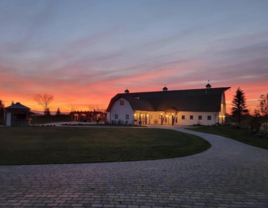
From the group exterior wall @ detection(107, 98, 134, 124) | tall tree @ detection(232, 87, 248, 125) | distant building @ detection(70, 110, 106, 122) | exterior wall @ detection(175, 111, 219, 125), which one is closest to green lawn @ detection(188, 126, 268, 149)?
exterior wall @ detection(175, 111, 219, 125)

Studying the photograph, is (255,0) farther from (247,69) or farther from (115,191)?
(247,69)

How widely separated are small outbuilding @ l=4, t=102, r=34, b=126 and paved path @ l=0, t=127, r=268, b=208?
25.7m

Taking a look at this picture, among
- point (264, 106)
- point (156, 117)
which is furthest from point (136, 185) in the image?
point (156, 117)

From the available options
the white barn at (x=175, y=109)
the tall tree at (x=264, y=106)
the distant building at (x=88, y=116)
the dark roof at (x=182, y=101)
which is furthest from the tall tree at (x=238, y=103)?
the distant building at (x=88, y=116)

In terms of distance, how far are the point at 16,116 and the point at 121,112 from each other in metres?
16.4

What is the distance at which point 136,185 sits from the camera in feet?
14.6

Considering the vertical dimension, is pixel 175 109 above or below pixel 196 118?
above

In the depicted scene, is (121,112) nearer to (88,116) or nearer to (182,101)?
(182,101)

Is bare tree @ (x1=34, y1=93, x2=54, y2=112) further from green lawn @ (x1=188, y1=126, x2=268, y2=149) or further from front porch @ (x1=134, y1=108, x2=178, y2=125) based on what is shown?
green lawn @ (x1=188, y1=126, x2=268, y2=149)

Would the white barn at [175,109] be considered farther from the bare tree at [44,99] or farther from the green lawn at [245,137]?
the bare tree at [44,99]

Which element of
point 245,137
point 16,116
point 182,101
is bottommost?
point 245,137

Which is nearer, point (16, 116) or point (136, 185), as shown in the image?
point (136, 185)

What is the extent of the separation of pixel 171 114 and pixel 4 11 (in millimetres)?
28380

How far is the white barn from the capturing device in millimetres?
32000
